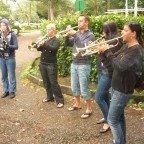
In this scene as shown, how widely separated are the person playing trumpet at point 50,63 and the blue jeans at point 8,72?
89 centimetres

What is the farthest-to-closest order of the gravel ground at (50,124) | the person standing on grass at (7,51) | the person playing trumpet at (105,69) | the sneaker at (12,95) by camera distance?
1. the sneaker at (12,95)
2. the person standing on grass at (7,51)
3. the gravel ground at (50,124)
4. the person playing trumpet at (105,69)

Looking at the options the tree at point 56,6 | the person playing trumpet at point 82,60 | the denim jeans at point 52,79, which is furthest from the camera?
the tree at point 56,6

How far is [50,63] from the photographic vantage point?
7289 millimetres

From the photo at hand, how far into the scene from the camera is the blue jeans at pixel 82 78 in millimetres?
6520

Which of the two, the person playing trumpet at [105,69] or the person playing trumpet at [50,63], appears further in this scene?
the person playing trumpet at [50,63]

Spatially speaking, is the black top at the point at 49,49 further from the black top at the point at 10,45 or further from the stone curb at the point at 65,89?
the stone curb at the point at 65,89

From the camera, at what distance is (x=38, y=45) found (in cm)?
709

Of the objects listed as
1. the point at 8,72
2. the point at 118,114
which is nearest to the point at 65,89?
the point at 8,72

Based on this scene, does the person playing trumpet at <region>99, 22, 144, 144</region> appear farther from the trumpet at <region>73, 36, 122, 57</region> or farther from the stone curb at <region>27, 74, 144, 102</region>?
the stone curb at <region>27, 74, 144, 102</region>

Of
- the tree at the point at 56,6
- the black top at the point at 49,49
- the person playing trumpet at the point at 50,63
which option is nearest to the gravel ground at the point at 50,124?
the person playing trumpet at the point at 50,63

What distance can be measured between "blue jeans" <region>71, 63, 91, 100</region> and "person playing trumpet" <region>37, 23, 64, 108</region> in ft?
2.30

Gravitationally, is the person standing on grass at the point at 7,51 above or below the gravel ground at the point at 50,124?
above

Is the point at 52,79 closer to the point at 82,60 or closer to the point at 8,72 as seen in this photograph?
the point at 82,60

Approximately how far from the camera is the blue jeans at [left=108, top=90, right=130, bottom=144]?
4.56 metres
